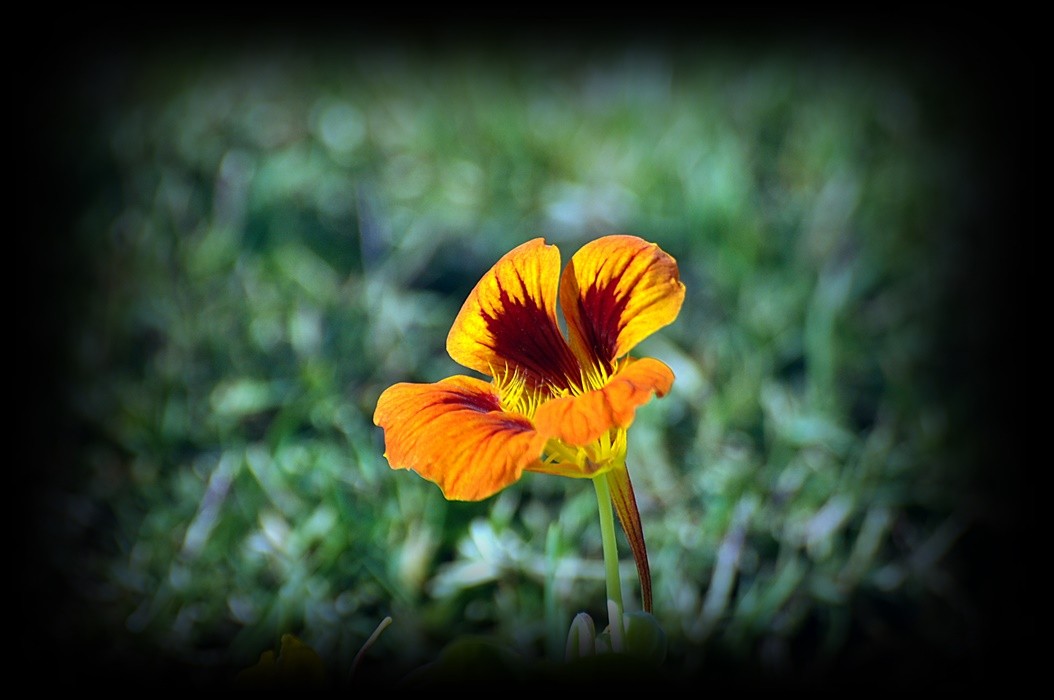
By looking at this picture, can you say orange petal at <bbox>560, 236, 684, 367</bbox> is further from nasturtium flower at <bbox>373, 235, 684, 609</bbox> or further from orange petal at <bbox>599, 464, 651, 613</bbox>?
orange petal at <bbox>599, 464, 651, 613</bbox>

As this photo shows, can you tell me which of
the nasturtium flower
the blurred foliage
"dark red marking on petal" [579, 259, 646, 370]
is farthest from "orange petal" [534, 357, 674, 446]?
the blurred foliage

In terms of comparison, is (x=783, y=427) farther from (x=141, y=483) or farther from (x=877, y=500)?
(x=141, y=483)

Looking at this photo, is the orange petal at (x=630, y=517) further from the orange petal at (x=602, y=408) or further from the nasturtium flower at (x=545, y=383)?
the orange petal at (x=602, y=408)

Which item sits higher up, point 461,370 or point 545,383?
point 461,370

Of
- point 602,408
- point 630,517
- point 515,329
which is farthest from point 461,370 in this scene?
point 602,408

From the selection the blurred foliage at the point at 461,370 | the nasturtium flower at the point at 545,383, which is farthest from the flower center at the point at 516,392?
the blurred foliage at the point at 461,370

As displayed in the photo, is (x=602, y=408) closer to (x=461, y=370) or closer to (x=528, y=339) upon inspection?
(x=528, y=339)
